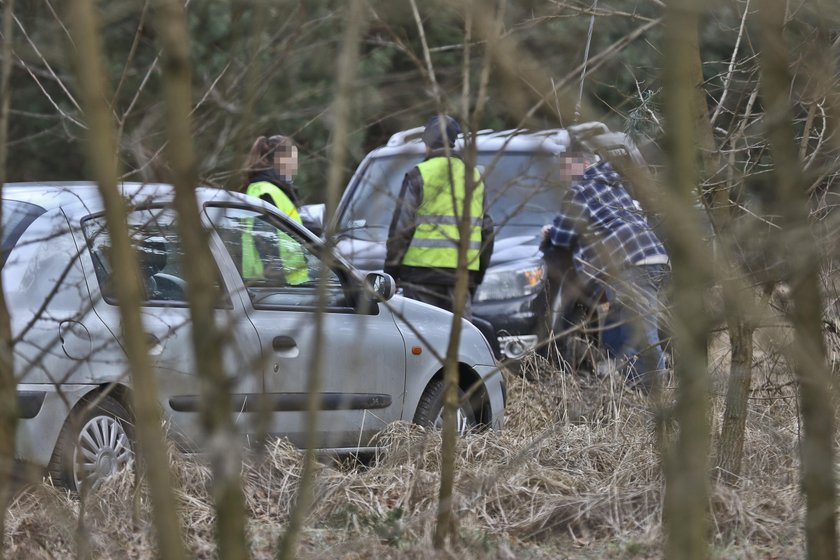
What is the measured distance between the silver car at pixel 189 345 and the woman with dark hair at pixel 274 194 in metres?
0.01

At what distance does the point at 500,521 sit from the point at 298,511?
2742 mm

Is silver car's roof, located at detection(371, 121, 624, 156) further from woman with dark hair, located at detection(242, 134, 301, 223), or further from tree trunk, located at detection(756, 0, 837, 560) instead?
woman with dark hair, located at detection(242, 134, 301, 223)

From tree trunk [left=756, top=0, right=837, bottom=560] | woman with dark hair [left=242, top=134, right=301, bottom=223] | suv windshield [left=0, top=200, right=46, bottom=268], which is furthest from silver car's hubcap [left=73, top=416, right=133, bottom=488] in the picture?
tree trunk [left=756, top=0, right=837, bottom=560]

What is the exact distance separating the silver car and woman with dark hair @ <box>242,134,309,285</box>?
1 centimetres

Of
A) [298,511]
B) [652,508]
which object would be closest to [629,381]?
[652,508]

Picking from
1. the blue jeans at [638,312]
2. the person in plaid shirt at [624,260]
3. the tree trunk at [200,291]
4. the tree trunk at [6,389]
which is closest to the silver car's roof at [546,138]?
the person in plaid shirt at [624,260]

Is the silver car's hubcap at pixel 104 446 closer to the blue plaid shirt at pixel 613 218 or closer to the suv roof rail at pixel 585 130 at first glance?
the blue plaid shirt at pixel 613 218

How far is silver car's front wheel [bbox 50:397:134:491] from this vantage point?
5277mm

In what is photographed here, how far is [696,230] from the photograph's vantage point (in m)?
1.95

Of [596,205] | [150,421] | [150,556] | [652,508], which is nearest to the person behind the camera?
[150,421]

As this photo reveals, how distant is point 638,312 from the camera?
5.04 m

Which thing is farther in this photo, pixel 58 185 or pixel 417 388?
pixel 417 388

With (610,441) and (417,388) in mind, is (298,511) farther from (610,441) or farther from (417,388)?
(417,388)

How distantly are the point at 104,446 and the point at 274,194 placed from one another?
322 centimetres
